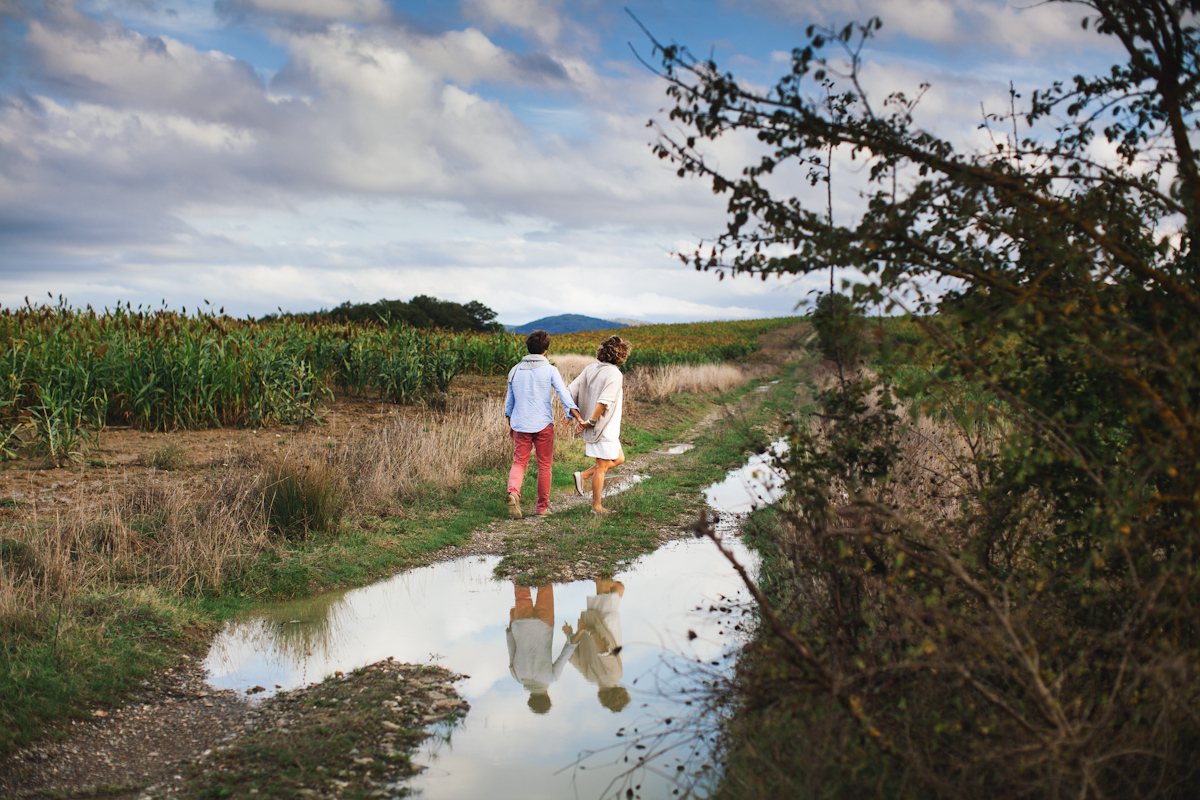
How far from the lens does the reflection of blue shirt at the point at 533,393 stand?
331 inches

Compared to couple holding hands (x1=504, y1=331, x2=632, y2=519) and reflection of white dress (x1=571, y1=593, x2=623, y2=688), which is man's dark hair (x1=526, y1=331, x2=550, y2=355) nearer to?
couple holding hands (x1=504, y1=331, x2=632, y2=519)

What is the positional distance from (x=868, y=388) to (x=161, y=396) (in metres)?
10.3

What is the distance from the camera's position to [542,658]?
5.02m

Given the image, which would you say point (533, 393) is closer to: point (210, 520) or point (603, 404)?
point (603, 404)

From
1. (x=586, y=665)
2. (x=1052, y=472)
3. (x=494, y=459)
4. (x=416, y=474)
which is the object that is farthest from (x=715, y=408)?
(x=1052, y=472)

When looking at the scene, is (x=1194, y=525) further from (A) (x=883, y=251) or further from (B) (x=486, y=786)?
(B) (x=486, y=786)

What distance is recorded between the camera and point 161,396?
10562 millimetres

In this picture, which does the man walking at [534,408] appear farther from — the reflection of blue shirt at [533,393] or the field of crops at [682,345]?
the field of crops at [682,345]

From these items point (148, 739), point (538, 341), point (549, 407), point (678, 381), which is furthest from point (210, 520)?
point (678, 381)

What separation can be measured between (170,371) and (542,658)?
810 centimetres

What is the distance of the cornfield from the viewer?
9.25 meters

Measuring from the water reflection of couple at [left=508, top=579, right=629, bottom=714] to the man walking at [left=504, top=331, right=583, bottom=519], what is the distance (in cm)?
247

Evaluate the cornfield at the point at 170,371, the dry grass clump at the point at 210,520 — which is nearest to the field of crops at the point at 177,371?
the cornfield at the point at 170,371

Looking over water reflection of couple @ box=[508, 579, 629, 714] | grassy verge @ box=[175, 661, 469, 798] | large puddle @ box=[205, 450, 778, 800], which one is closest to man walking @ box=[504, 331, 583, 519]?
large puddle @ box=[205, 450, 778, 800]
